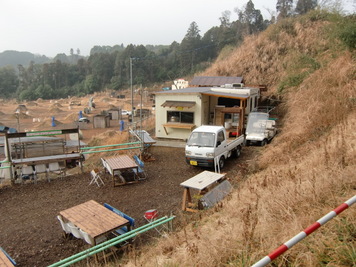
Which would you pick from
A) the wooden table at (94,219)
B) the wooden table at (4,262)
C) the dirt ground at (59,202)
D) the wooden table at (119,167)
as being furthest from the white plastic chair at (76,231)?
the wooden table at (119,167)

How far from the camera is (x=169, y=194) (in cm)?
990

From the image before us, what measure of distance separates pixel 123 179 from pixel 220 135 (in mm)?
4977

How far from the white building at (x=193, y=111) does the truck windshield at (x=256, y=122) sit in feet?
1.65

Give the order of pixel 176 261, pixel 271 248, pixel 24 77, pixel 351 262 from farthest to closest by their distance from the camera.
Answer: pixel 24 77 → pixel 176 261 → pixel 271 248 → pixel 351 262

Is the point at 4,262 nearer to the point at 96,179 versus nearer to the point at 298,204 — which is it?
the point at 298,204

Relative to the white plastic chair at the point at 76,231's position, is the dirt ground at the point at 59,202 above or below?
below

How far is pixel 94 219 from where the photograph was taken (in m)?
6.61

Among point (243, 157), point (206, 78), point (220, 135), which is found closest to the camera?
point (220, 135)

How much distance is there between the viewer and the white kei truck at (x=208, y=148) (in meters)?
11.9

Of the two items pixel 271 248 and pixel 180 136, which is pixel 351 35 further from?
pixel 271 248

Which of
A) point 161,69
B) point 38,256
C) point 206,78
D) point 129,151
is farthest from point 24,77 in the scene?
point 38,256

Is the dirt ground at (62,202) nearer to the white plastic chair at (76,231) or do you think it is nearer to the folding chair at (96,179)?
the folding chair at (96,179)

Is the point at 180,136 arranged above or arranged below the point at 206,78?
below

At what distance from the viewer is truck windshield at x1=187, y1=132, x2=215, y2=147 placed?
12.3 m
